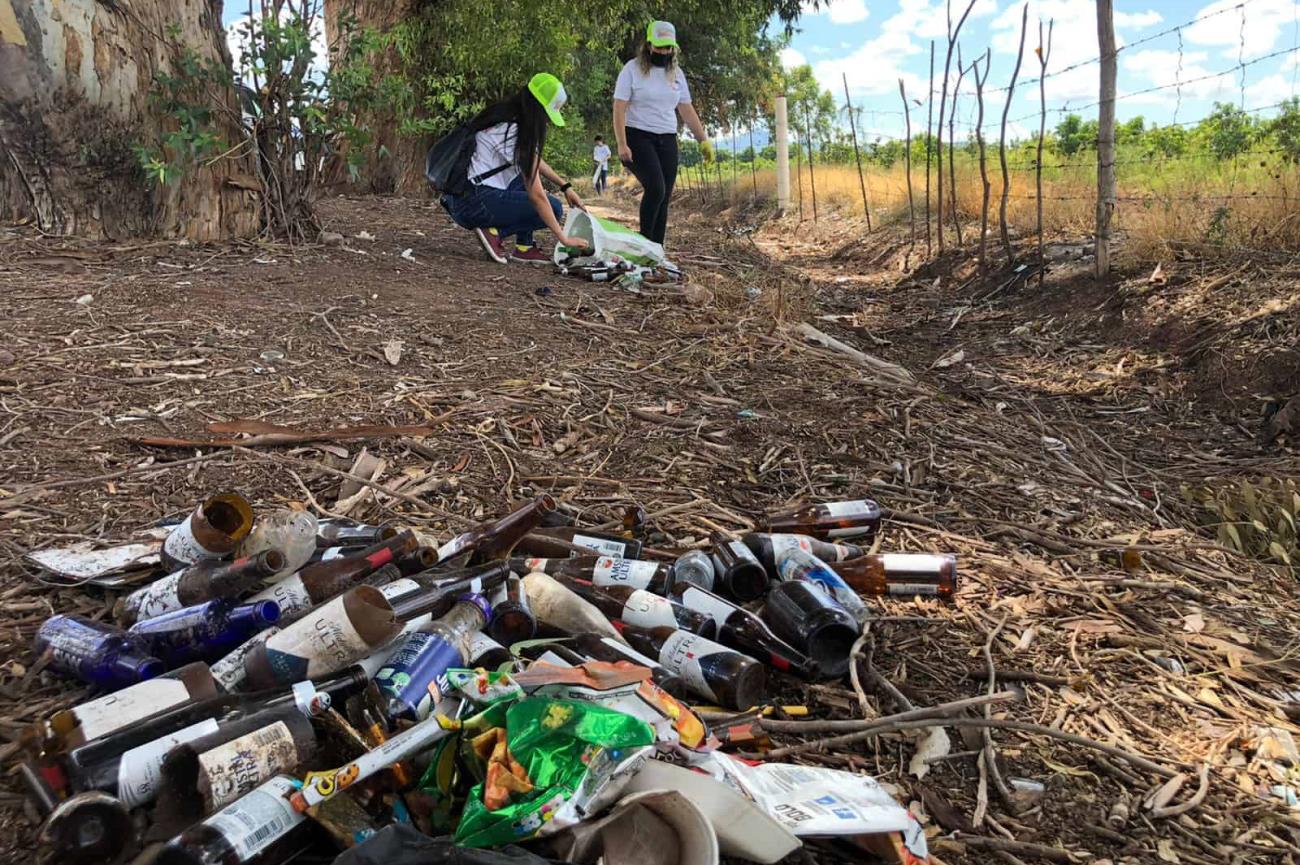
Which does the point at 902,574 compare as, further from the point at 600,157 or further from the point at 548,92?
the point at 600,157

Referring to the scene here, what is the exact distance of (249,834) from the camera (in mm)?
1161

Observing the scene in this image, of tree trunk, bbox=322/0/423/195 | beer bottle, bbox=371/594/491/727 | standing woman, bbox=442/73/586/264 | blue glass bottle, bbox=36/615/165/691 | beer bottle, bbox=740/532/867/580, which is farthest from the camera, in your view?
tree trunk, bbox=322/0/423/195

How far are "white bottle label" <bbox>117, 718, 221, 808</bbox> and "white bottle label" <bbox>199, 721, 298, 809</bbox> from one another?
9 centimetres

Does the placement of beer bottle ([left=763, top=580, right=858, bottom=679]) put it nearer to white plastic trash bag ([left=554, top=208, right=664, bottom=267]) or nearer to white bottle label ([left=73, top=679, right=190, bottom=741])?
white bottle label ([left=73, top=679, right=190, bottom=741])

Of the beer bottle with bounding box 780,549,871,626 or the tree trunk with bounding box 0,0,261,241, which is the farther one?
the tree trunk with bounding box 0,0,261,241

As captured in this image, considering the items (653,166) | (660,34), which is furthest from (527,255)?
(660,34)

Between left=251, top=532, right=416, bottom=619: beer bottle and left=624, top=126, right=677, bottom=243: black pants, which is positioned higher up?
left=624, top=126, right=677, bottom=243: black pants

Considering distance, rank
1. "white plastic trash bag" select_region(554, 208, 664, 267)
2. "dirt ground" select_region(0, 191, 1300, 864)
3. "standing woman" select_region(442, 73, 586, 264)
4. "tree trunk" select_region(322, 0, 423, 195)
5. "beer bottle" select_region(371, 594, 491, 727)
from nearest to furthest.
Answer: "beer bottle" select_region(371, 594, 491, 727)
"dirt ground" select_region(0, 191, 1300, 864)
"standing woman" select_region(442, 73, 586, 264)
"white plastic trash bag" select_region(554, 208, 664, 267)
"tree trunk" select_region(322, 0, 423, 195)

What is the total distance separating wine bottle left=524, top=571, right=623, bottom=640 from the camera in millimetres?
1818

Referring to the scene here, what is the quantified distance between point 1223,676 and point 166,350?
3707 millimetres

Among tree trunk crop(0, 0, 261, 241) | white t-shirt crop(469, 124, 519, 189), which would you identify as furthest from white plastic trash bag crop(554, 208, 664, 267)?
tree trunk crop(0, 0, 261, 241)

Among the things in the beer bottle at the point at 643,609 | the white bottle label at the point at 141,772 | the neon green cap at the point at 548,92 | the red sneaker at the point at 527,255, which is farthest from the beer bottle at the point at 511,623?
the red sneaker at the point at 527,255

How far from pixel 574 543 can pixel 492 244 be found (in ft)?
14.0

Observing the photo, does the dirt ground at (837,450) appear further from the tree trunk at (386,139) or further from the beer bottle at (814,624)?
the tree trunk at (386,139)
